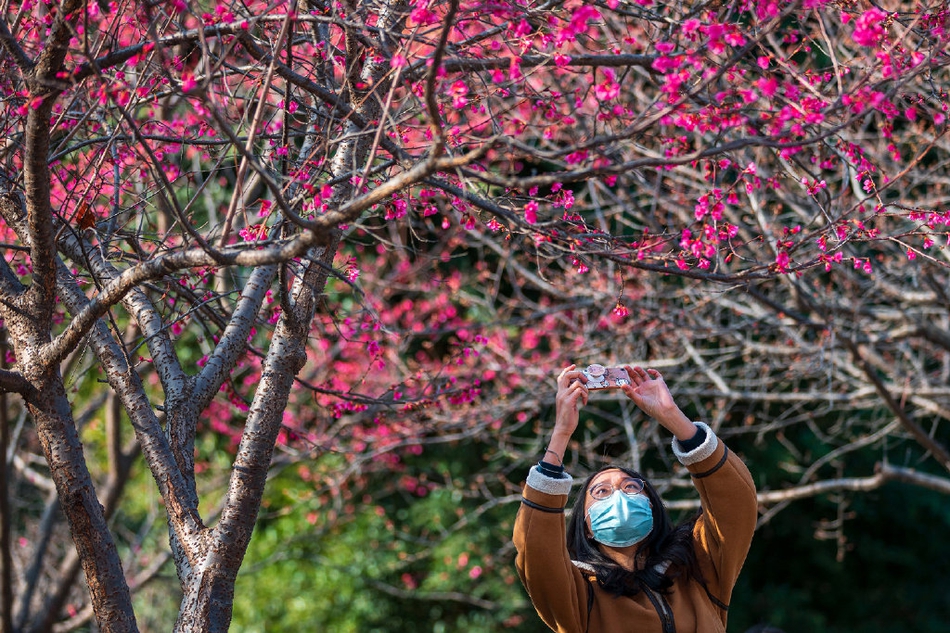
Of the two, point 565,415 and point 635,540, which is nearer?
point 565,415

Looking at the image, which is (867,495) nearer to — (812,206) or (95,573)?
(812,206)

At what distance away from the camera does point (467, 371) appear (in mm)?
6125

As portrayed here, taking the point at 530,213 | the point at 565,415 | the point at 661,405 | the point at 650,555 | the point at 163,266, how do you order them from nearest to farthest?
the point at 163,266 → the point at 530,213 → the point at 565,415 → the point at 661,405 → the point at 650,555

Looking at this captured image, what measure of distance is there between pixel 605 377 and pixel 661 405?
0.17 meters

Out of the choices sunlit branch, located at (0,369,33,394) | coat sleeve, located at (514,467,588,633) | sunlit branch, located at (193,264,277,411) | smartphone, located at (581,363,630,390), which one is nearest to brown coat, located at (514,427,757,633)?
coat sleeve, located at (514,467,588,633)

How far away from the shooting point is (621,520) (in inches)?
103

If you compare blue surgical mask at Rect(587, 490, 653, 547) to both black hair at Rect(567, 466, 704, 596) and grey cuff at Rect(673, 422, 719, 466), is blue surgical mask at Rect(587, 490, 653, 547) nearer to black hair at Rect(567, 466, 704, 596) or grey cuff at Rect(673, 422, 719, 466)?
black hair at Rect(567, 466, 704, 596)

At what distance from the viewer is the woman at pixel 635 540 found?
241 cm

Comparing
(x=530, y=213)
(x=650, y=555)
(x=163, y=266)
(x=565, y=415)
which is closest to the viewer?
(x=163, y=266)

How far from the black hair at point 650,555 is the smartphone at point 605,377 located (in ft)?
1.14

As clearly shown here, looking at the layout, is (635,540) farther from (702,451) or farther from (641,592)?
(702,451)

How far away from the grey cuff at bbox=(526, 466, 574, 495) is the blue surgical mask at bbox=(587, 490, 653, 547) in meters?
0.28

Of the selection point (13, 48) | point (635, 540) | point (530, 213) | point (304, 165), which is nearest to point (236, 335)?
point (304, 165)

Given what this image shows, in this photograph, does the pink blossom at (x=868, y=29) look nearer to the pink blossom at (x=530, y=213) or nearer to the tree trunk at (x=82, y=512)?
the pink blossom at (x=530, y=213)
